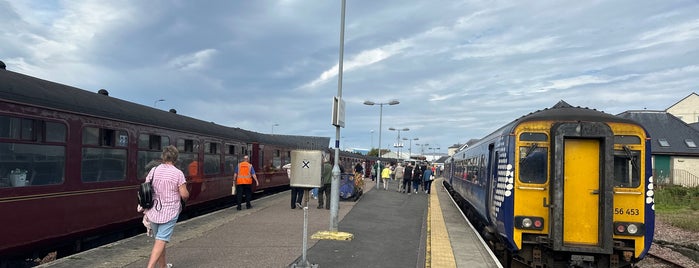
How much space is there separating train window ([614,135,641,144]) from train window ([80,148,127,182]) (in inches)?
327

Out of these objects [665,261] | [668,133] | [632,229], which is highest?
[668,133]

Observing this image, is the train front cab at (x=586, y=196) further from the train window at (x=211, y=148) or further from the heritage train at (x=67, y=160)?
the train window at (x=211, y=148)

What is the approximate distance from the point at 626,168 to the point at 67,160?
8.41 meters

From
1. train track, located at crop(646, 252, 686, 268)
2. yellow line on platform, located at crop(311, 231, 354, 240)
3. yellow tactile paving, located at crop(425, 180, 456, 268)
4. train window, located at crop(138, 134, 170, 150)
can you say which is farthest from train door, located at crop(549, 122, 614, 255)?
train window, located at crop(138, 134, 170, 150)

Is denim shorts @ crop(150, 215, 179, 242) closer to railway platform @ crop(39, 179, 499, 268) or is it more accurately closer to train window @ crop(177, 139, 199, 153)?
railway platform @ crop(39, 179, 499, 268)

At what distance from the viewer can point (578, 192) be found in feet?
22.8

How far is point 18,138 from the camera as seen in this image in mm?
6320

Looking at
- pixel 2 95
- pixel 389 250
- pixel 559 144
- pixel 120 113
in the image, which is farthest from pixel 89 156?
pixel 559 144

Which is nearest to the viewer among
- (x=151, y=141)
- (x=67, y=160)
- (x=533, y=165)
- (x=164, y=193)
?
(x=164, y=193)

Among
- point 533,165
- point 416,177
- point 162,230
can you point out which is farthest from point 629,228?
Answer: point 416,177

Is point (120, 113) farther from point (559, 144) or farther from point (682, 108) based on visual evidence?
point (682, 108)

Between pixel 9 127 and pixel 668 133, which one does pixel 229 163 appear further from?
pixel 668 133

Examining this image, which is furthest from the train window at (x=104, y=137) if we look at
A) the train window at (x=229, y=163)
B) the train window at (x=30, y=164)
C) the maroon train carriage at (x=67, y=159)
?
the train window at (x=229, y=163)

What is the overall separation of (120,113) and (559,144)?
7.72m
